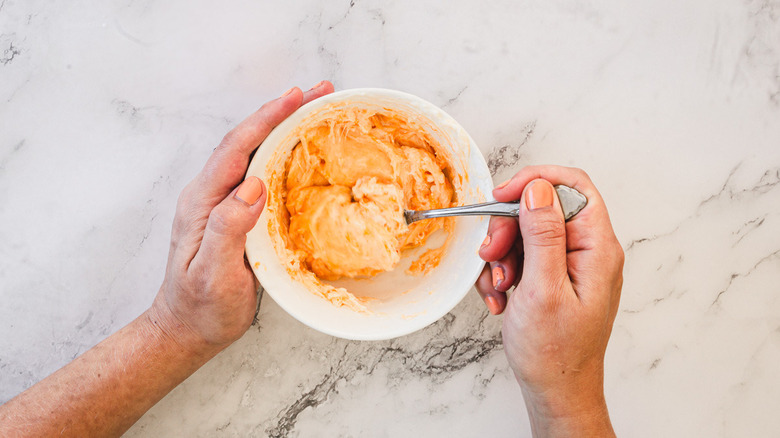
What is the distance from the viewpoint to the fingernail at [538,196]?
3.61 ft

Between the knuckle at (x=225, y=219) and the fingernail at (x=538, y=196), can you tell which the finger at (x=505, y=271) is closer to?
the fingernail at (x=538, y=196)

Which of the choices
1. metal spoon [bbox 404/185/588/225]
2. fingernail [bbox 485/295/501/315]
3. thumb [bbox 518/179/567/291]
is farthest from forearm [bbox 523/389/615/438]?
metal spoon [bbox 404/185/588/225]

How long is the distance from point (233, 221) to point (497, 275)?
63cm

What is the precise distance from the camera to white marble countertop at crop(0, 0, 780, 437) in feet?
4.75

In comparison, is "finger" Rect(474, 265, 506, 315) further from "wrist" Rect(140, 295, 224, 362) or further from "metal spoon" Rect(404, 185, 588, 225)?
"wrist" Rect(140, 295, 224, 362)

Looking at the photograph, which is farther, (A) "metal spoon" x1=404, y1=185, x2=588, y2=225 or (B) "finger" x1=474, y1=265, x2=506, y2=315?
(B) "finger" x1=474, y1=265, x2=506, y2=315

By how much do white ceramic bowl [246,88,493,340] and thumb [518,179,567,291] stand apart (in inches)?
4.7

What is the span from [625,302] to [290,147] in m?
1.05

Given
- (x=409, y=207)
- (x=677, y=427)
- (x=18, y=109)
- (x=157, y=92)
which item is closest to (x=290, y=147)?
(x=409, y=207)

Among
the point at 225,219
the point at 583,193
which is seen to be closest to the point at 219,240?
the point at 225,219

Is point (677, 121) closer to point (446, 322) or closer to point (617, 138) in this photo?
point (617, 138)

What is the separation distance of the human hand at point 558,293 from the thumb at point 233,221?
20.4 inches

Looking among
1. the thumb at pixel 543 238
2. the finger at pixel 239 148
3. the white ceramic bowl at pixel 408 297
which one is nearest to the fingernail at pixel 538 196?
the thumb at pixel 543 238

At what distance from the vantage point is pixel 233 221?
1.10 meters
